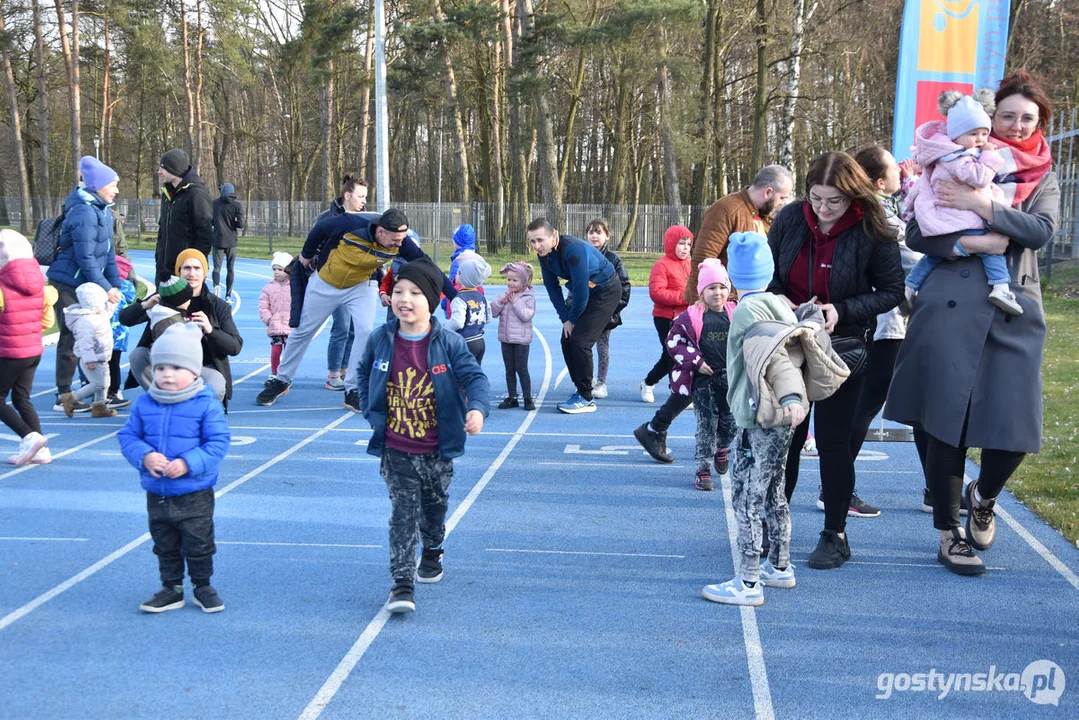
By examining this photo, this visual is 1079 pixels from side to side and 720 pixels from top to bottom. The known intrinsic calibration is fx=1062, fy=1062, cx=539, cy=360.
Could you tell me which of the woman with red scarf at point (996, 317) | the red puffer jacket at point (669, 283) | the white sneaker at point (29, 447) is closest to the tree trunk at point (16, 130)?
the white sneaker at point (29, 447)

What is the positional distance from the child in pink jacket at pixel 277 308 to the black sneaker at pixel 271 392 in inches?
20.2

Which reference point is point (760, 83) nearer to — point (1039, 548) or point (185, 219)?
point (185, 219)

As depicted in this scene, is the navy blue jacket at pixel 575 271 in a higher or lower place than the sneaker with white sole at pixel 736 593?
higher

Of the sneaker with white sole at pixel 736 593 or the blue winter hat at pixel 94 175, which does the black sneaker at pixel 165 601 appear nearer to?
the sneaker with white sole at pixel 736 593

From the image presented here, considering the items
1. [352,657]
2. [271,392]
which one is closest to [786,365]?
[352,657]

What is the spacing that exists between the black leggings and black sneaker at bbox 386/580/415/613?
5380 millimetres

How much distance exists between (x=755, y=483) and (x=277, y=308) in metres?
7.19

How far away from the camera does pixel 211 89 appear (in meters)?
48.3

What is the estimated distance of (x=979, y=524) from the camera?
5613 millimetres

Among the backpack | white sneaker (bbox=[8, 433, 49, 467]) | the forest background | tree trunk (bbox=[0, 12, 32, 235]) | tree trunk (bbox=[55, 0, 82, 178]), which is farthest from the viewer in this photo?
tree trunk (bbox=[0, 12, 32, 235])

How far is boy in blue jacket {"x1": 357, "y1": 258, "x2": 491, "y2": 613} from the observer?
15.7 feet

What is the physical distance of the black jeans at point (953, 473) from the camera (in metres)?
5.14

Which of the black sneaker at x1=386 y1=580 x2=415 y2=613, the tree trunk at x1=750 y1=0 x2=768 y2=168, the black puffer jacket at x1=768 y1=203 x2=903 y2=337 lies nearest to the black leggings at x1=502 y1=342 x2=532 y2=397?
the black puffer jacket at x1=768 y1=203 x2=903 y2=337

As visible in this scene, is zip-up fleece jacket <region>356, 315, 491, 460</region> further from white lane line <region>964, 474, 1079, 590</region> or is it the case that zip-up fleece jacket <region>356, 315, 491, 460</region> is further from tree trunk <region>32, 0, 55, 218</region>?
tree trunk <region>32, 0, 55, 218</region>
